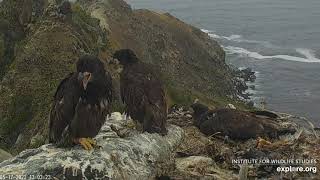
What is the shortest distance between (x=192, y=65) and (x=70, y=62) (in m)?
35.2

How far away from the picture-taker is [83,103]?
9.51m

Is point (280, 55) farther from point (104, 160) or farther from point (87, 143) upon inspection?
point (104, 160)

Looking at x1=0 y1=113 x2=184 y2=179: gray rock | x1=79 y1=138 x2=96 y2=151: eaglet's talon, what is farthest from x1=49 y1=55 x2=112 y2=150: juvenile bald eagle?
x1=0 y1=113 x2=184 y2=179: gray rock

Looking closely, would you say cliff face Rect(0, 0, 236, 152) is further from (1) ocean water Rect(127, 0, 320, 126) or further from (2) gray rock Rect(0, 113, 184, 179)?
(1) ocean water Rect(127, 0, 320, 126)

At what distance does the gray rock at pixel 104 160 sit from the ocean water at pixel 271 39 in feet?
130

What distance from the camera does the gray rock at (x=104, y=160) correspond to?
885cm

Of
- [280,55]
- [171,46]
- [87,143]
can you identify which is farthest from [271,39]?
[87,143]

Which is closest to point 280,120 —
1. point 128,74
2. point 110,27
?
point 128,74

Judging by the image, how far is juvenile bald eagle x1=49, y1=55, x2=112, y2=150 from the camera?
9445mm

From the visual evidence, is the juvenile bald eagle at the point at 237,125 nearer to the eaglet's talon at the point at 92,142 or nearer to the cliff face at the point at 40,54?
the eaglet's talon at the point at 92,142

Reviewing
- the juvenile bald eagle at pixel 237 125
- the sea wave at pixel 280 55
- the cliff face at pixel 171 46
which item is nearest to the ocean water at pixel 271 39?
the sea wave at pixel 280 55

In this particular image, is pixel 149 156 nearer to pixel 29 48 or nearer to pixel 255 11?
pixel 29 48

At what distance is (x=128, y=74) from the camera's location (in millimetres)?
12484

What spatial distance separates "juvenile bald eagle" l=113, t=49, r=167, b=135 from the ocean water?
3799cm
